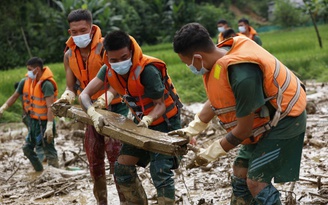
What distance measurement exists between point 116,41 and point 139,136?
837 millimetres

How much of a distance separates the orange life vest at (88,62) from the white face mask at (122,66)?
0.83 meters

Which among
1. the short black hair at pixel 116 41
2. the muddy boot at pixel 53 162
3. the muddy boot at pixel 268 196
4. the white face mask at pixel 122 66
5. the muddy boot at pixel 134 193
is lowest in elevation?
→ the muddy boot at pixel 53 162

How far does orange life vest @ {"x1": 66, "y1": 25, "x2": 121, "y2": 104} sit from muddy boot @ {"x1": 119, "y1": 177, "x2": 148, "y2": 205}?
1015 millimetres

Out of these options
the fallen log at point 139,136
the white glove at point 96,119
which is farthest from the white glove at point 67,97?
the white glove at point 96,119

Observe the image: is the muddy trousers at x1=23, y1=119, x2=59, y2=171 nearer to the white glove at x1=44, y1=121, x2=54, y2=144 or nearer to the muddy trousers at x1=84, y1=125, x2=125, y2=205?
the white glove at x1=44, y1=121, x2=54, y2=144

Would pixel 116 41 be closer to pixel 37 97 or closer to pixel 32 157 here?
pixel 37 97

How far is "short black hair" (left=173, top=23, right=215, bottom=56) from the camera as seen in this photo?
351 cm

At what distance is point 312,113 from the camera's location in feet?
31.0

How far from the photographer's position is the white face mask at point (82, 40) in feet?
17.3

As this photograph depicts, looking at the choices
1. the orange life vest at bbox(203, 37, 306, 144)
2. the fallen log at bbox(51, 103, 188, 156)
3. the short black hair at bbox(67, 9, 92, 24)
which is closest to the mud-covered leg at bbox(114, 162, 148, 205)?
the fallen log at bbox(51, 103, 188, 156)

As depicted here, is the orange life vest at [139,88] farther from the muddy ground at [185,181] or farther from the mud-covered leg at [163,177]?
the muddy ground at [185,181]

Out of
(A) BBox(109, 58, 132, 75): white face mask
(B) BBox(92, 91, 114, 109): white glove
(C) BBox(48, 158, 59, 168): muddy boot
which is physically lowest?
(C) BBox(48, 158, 59, 168): muddy boot

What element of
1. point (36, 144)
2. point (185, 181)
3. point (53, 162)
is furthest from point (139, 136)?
point (36, 144)

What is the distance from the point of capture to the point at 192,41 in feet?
11.5
